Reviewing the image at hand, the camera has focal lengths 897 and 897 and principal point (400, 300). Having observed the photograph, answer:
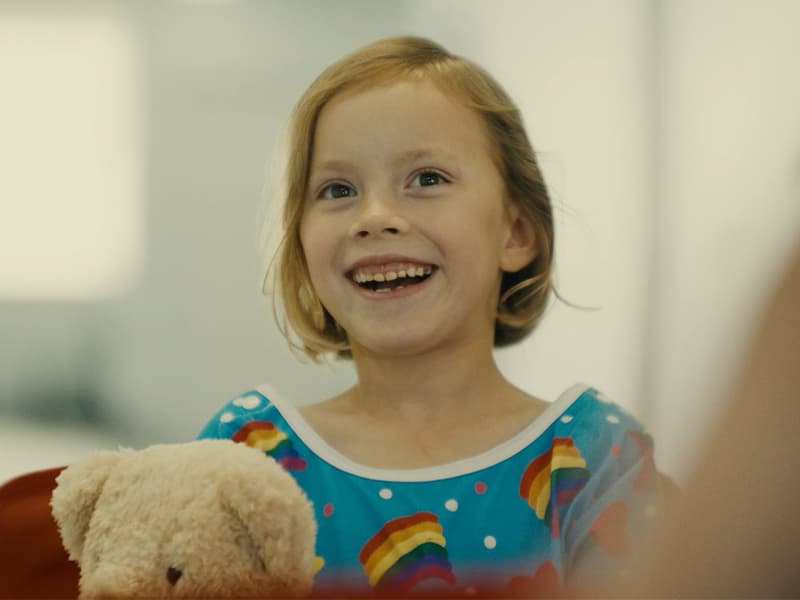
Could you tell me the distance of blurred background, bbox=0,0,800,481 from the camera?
0.71m

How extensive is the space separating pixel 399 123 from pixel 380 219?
0.22 ft

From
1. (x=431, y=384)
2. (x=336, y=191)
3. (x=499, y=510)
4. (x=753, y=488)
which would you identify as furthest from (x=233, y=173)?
(x=753, y=488)

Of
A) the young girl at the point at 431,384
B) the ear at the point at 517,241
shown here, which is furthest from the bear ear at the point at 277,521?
the ear at the point at 517,241

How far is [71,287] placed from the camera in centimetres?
75

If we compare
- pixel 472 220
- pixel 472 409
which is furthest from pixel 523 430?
pixel 472 220

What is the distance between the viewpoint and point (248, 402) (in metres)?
0.67

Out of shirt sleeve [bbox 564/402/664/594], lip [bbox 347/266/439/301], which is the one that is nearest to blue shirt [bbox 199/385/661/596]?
shirt sleeve [bbox 564/402/664/594]

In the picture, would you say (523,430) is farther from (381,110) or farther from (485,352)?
(381,110)

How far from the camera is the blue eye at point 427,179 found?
2.00 ft

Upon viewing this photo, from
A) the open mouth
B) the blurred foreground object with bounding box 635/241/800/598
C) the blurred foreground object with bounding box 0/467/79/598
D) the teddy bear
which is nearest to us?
the blurred foreground object with bounding box 635/241/800/598

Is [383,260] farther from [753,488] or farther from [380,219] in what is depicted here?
[753,488]

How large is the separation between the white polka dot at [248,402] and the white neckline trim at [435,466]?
0.05 feet

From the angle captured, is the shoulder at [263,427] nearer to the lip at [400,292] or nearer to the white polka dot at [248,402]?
the white polka dot at [248,402]

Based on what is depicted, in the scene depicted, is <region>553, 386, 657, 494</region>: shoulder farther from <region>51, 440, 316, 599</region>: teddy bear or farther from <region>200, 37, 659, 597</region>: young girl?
<region>51, 440, 316, 599</region>: teddy bear
